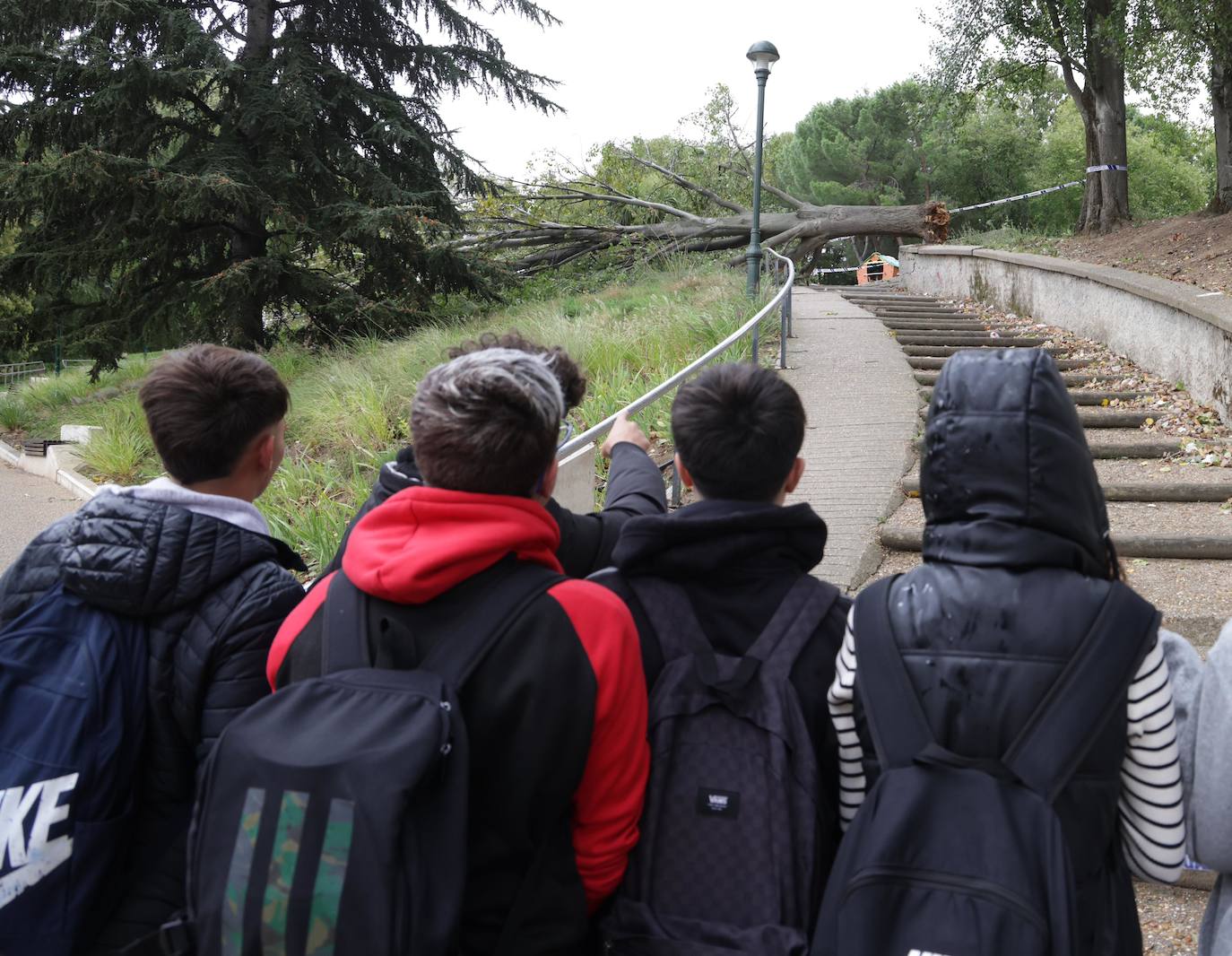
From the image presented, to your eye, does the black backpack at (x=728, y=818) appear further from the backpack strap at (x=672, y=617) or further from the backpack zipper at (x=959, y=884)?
the backpack zipper at (x=959, y=884)

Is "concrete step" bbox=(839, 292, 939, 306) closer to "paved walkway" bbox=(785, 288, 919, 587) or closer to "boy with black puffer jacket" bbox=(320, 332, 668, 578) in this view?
"paved walkway" bbox=(785, 288, 919, 587)

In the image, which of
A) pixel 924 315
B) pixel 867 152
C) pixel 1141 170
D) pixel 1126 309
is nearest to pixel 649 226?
pixel 924 315

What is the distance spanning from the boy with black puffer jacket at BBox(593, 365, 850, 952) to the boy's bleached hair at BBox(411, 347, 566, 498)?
269mm

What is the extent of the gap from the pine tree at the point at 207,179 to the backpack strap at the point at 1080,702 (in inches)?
526

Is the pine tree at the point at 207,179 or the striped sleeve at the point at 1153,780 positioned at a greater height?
the pine tree at the point at 207,179

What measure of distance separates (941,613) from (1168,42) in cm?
1522

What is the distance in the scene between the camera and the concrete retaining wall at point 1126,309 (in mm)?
7699

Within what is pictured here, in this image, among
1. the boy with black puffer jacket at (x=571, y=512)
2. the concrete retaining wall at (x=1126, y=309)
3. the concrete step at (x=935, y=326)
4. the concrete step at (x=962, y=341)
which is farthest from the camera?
the concrete step at (x=935, y=326)

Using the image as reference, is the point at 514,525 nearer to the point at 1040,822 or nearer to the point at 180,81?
the point at 1040,822

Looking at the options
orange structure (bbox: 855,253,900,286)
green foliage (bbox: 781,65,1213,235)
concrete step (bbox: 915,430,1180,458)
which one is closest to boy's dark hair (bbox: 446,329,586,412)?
concrete step (bbox: 915,430,1180,458)

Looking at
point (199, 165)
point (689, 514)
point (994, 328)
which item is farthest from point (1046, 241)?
point (689, 514)

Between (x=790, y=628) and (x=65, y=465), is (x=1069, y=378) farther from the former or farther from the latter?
(x=65, y=465)

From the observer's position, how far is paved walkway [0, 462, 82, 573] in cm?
967

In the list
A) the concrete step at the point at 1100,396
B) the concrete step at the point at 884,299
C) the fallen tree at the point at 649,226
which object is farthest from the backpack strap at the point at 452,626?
the fallen tree at the point at 649,226
